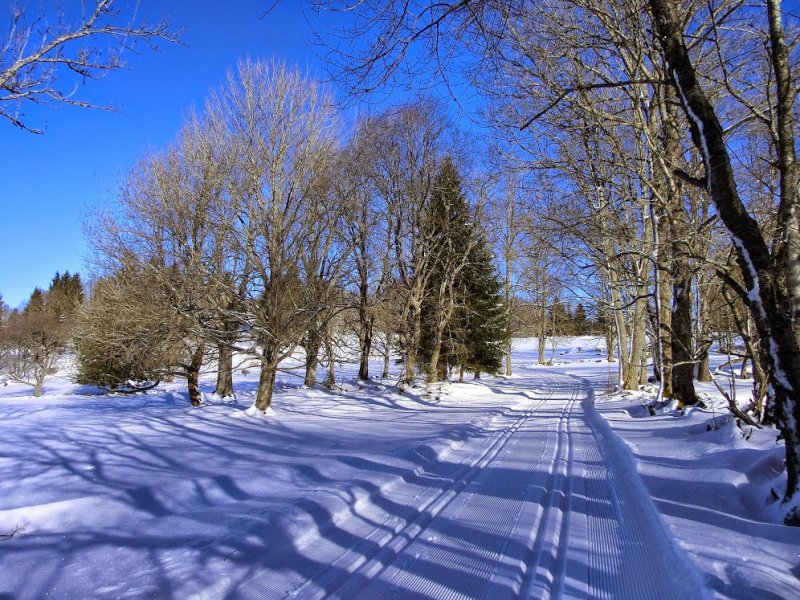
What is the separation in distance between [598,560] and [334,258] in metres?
11.8

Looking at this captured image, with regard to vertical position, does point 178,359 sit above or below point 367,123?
below

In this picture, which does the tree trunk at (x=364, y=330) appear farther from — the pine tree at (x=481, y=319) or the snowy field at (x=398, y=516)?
the snowy field at (x=398, y=516)

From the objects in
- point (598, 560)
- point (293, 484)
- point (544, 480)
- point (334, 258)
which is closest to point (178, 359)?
point (334, 258)

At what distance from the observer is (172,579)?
314 cm

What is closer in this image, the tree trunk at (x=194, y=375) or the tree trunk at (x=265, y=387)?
the tree trunk at (x=265, y=387)

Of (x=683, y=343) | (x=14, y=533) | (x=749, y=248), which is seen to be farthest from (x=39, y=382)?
(x=749, y=248)

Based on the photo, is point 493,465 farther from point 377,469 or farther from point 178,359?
point 178,359

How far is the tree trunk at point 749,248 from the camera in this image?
11.6ft

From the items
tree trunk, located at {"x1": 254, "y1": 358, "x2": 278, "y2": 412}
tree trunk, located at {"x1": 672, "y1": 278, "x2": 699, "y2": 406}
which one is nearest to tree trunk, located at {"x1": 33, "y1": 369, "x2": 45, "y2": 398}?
tree trunk, located at {"x1": 254, "y1": 358, "x2": 278, "y2": 412}

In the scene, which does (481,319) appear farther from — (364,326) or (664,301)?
(664,301)

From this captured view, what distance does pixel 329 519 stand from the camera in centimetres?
434

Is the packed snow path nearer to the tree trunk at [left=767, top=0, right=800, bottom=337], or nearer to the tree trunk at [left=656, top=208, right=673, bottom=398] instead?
the tree trunk at [left=767, top=0, right=800, bottom=337]

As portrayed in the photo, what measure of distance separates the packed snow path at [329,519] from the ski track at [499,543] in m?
0.02

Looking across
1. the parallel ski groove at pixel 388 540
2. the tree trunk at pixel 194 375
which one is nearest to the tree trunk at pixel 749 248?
the parallel ski groove at pixel 388 540
